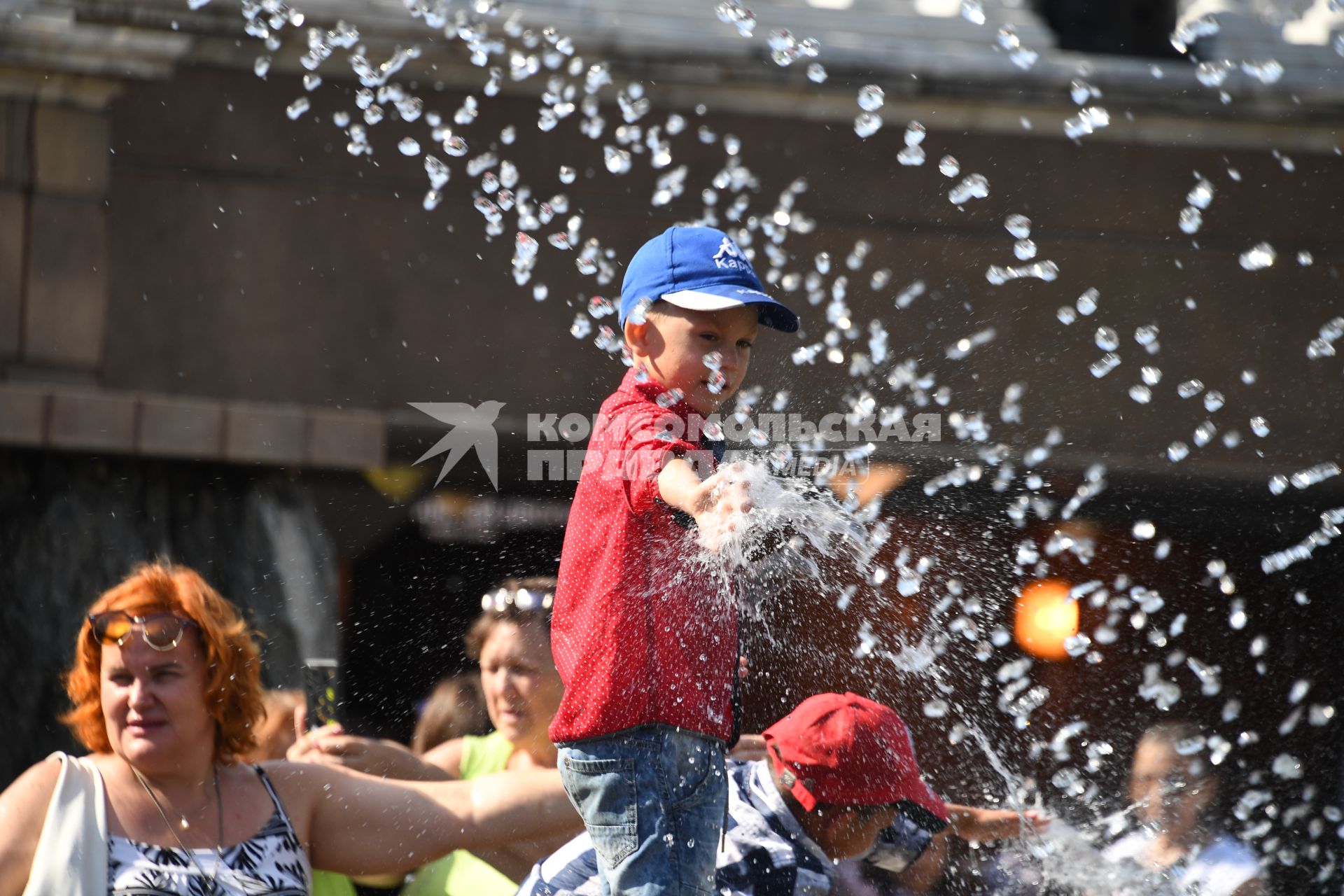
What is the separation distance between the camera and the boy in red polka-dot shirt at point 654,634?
2.10 m

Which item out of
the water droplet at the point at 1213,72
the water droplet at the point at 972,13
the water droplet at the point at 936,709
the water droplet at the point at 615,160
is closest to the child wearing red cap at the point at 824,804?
the water droplet at the point at 936,709

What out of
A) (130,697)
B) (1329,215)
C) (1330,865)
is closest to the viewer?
(130,697)

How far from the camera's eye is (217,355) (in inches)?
229

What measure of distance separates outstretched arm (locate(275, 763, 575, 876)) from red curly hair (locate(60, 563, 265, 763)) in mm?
109

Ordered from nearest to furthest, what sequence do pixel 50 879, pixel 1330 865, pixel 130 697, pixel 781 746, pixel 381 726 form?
pixel 50 879
pixel 130 697
pixel 781 746
pixel 1330 865
pixel 381 726

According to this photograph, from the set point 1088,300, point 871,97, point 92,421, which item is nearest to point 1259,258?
point 1088,300

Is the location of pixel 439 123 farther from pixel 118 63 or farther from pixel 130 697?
pixel 130 697

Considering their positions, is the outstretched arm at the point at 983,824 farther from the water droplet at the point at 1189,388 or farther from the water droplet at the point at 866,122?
the water droplet at the point at 866,122

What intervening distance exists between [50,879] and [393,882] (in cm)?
73

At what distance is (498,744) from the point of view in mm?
3100

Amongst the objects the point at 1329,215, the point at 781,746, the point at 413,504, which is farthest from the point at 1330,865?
the point at 413,504

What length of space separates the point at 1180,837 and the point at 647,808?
5.70 feet

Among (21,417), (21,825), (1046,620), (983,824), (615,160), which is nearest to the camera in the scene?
(21,825)

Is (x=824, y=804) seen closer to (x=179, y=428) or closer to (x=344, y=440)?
(x=344, y=440)
